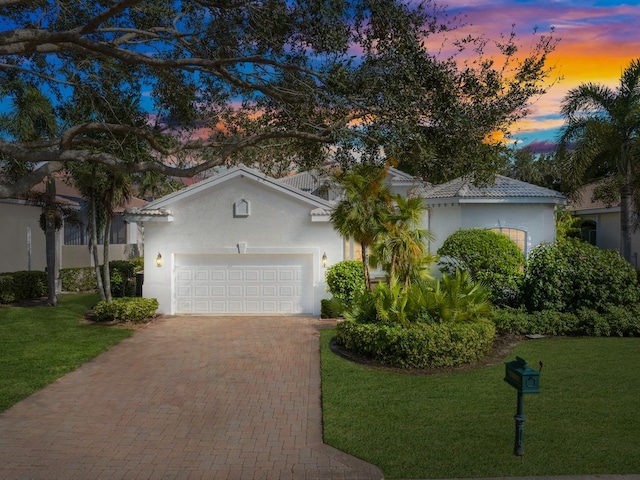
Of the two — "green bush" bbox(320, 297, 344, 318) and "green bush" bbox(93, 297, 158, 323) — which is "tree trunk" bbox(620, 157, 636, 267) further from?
"green bush" bbox(93, 297, 158, 323)

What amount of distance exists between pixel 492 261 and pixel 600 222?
55.9 feet

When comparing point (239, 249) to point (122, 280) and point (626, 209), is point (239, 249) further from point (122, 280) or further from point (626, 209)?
point (626, 209)

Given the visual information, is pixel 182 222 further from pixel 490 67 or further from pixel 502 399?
pixel 502 399

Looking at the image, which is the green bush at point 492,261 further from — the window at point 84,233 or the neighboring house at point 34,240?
the window at point 84,233

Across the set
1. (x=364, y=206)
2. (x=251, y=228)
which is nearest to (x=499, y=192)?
(x=364, y=206)

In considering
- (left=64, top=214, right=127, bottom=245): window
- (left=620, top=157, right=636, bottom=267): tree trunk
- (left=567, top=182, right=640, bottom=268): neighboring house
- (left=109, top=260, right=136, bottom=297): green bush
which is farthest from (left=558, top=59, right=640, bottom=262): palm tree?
(left=64, top=214, right=127, bottom=245): window

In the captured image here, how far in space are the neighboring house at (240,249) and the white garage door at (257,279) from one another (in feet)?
0.11

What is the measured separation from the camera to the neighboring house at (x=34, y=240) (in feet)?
77.5

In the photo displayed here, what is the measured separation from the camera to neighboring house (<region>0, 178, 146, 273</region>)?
23625 millimetres

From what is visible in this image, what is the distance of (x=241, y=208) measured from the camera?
1875cm

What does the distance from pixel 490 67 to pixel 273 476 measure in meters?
9.14

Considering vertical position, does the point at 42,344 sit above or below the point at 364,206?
below

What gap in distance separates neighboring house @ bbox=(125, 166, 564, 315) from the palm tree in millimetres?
11162

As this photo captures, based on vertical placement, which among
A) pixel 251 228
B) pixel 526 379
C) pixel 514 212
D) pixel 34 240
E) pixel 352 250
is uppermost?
pixel 514 212
